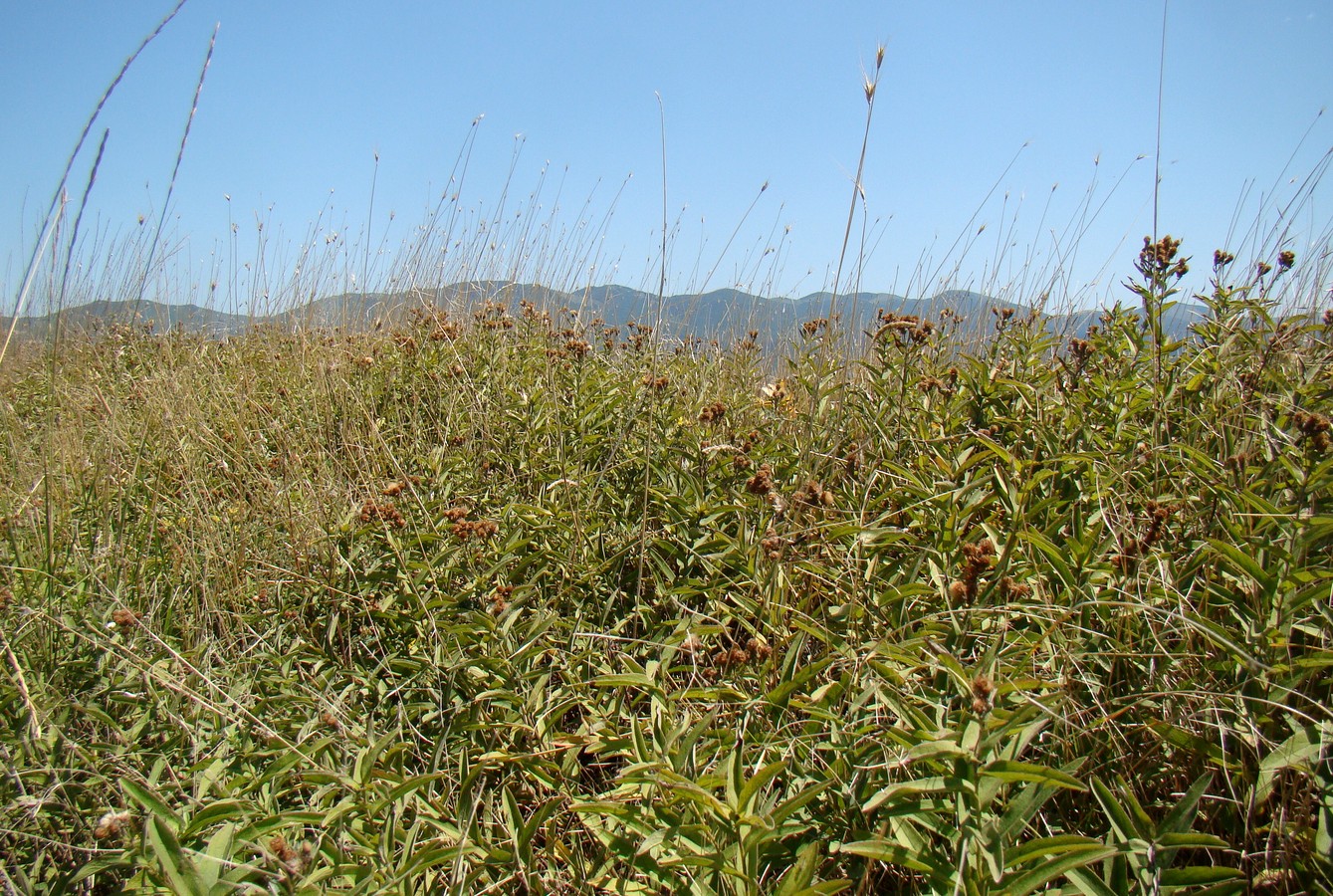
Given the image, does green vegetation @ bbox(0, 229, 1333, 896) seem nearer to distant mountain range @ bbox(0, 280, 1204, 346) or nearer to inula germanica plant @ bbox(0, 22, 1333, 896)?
inula germanica plant @ bbox(0, 22, 1333, 896)

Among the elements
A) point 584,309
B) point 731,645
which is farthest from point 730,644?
point 584,309

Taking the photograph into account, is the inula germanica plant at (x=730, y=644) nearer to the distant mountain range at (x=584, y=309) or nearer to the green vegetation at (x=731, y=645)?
the green vegetation at (x=731, y=645)

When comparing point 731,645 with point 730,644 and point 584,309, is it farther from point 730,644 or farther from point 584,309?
point 584,309

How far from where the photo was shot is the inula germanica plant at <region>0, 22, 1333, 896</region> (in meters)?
0.88

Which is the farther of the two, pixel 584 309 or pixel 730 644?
pixel 584 309

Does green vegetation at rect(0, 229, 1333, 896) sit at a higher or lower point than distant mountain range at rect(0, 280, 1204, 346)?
lower

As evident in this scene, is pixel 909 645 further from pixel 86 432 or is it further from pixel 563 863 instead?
pixel 86 432

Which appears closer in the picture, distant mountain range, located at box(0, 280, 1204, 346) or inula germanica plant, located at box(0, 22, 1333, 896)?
inula germanica plant, located at box(0, 22, 1333, 896)

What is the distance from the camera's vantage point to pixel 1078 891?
30.9 inches

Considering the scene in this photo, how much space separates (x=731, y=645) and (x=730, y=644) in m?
0.02

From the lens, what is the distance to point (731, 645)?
1479 mm

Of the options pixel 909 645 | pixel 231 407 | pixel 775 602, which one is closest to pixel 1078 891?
pixel 909 645

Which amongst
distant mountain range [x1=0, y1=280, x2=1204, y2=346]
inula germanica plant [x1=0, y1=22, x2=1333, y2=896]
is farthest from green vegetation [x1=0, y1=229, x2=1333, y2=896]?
distant mountain range [x1=0, y1=280, x2=1204, y2=346]

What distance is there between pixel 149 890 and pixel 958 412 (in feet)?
5.88
